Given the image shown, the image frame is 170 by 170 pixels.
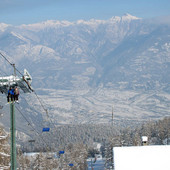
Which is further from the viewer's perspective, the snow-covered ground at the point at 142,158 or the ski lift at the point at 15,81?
the snow-covered ground at the point at 142,158

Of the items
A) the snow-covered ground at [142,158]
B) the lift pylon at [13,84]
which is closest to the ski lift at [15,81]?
the lift pylon at [13,84]

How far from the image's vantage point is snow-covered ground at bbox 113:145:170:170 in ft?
66.5

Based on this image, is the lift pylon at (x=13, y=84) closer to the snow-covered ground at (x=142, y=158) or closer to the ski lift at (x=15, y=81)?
the ski lift at (x=15, y=81)

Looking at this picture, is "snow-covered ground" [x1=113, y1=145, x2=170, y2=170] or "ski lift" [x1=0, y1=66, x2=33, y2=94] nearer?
"ski lift" [x1=0, y1=66, x2=33, y2=94]

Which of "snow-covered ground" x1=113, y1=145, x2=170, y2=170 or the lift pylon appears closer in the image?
the lift pylon

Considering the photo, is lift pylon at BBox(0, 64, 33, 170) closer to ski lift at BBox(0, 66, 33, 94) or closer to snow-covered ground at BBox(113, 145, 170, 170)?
ski lift at BBox(0, 66, 33, 94)

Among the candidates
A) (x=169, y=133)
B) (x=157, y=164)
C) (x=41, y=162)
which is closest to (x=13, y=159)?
(x=157, y=164)

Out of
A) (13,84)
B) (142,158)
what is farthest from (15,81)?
(142,158)

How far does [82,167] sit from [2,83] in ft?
260

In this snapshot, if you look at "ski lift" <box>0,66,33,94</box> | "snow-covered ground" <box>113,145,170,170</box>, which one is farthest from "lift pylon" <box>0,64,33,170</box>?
"snow-covered ground" <box>113,145,170,170</box>

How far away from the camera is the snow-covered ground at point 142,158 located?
20281 mm

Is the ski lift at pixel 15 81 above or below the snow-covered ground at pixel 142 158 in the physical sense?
above

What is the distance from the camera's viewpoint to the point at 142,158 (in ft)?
69.2

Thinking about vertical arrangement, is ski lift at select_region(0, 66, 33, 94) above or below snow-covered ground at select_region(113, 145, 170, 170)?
above
